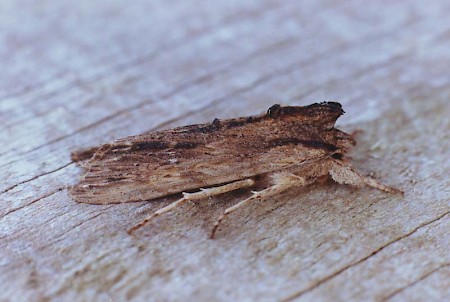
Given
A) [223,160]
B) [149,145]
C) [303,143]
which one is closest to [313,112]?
[303,143]

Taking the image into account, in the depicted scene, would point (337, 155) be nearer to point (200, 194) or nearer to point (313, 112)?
point (313, 112)

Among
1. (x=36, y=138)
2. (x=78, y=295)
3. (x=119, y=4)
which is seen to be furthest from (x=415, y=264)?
(x=119, y=4)

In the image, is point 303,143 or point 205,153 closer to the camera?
point 205,153

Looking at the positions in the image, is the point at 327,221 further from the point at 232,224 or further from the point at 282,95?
the point at 282,95

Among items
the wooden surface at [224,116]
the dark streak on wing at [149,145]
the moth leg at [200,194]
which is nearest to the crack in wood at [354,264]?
the wooden surface at [224,116]

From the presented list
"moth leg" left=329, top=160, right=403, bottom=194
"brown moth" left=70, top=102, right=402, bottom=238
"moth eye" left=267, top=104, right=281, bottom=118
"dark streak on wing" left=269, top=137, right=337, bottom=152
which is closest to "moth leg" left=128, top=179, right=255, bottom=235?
"brown moth" left=70, top=102, right=402, bottom=238

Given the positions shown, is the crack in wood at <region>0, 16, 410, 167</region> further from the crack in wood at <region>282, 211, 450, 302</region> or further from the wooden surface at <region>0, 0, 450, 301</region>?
the crack in wood at <region>282, 211, 450, 302</region>
